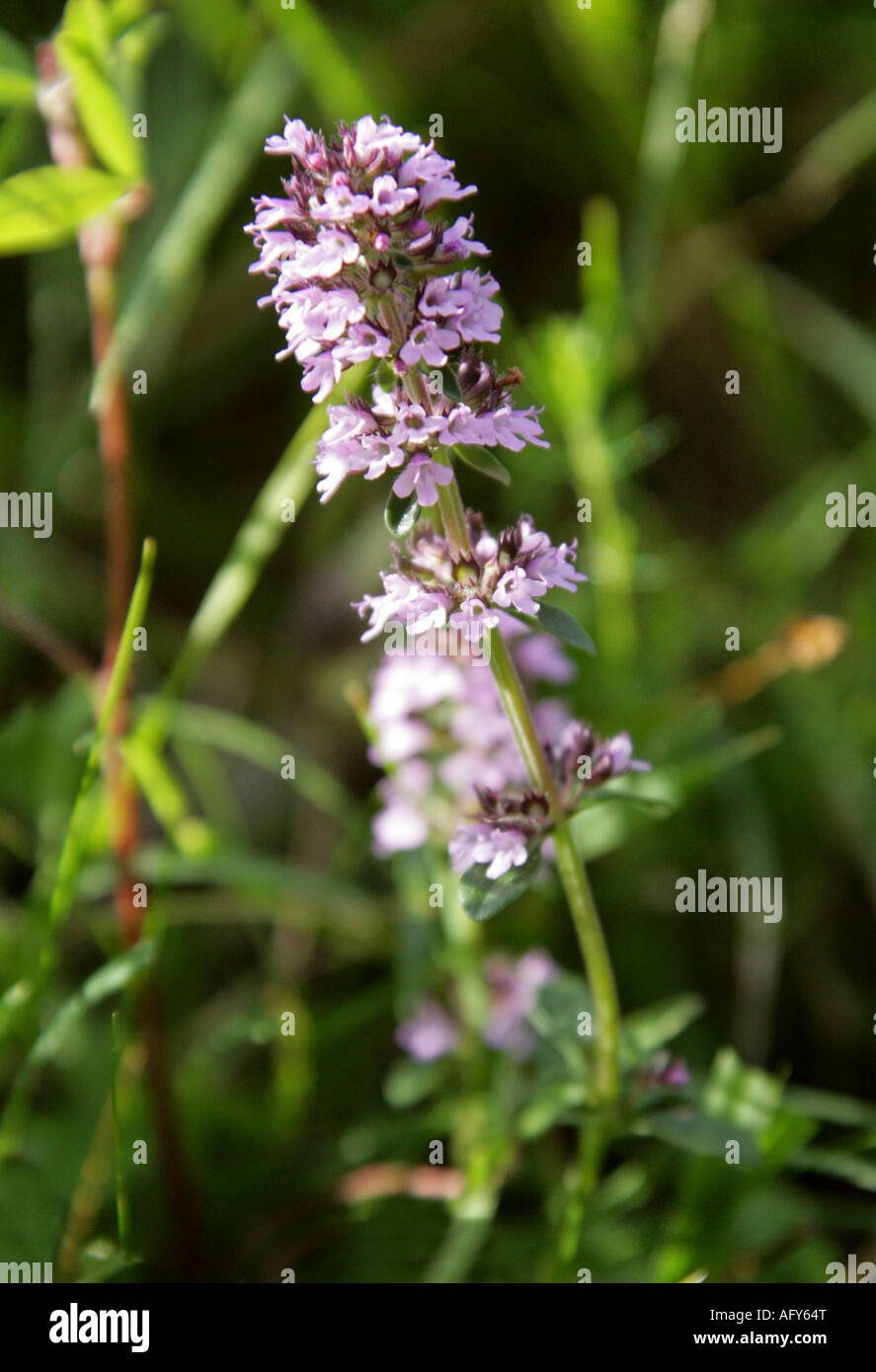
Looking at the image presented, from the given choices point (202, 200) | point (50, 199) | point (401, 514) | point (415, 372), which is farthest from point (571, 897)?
point (202, 200)

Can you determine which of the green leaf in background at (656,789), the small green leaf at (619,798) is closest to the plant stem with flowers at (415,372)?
the small green leaf at (619,798)

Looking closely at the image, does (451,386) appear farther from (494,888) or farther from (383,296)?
(494,888)

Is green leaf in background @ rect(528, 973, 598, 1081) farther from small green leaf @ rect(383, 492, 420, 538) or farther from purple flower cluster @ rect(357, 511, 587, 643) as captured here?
small green leaf @ rect(383, 492, 420, 538)

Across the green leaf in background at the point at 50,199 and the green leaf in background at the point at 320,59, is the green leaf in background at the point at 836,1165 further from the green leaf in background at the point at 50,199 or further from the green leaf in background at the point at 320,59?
the green leaf in background at the point at 320,59

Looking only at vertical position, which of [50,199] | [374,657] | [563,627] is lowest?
[563,627]

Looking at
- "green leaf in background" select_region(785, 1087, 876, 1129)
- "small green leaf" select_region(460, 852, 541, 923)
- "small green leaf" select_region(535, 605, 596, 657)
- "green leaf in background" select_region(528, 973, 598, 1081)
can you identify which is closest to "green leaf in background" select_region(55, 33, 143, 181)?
"small green leaf" select_region(535, 605, 596, 657)

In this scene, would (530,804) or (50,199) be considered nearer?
(530,804)

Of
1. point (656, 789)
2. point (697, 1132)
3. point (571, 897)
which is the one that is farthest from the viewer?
point (656, 789)
